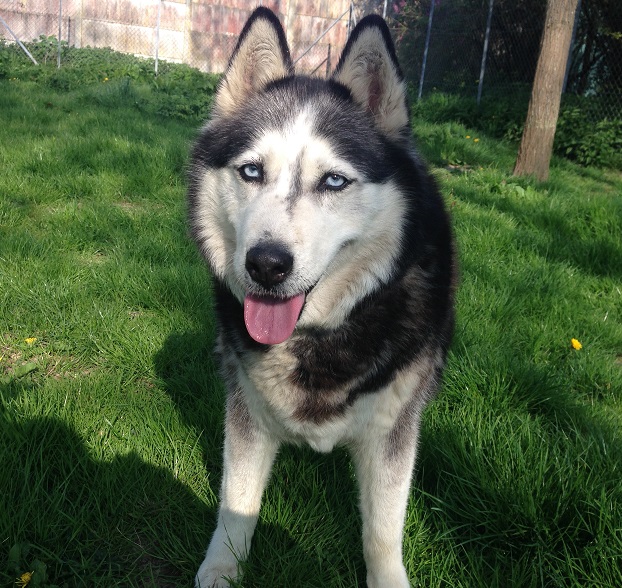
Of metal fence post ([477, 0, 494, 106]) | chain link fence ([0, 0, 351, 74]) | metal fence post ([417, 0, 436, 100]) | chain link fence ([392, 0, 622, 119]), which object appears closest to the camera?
chain link fence ([392, 0, 622, 119])

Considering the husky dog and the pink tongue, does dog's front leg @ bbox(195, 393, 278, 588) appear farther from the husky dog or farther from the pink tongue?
the pink tongue

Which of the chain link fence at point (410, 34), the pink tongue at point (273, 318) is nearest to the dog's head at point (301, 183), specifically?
the pink tongue at point (273, 318)

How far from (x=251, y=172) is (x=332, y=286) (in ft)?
1.51

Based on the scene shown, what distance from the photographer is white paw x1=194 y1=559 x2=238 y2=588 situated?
168 centimetres

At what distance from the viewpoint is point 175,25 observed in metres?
14.3

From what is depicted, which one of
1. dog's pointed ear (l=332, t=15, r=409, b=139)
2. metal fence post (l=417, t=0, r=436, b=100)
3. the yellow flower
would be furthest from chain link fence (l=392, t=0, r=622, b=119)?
the yellow flower

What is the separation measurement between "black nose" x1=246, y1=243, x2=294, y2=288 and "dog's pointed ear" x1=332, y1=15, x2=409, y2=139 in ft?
2.23

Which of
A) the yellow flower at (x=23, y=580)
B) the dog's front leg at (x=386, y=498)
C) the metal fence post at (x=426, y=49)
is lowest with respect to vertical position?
the yellow flower at (x=23, y=580)

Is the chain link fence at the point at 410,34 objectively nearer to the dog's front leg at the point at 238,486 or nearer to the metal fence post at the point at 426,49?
the metal fence post at the point at 426,49

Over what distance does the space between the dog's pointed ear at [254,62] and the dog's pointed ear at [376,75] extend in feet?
0.71

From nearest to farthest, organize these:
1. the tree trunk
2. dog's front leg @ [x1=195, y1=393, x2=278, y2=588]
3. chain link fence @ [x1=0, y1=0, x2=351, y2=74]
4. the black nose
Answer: the black nose < dog's front leg @ [x1=195, y1=393, x2=278, y2=588] < the tree trunk < chain link fence @ [x1=0, y1=0, x2=351, y2=74]

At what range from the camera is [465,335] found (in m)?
2.80

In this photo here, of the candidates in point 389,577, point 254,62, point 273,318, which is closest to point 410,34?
point 254,62

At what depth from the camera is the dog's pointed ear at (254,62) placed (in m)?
1.81
